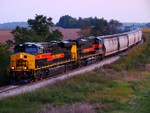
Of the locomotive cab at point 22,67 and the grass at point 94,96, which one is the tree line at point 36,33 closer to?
the locomotive cab at point 22,67

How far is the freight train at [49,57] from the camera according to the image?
26.8 meters

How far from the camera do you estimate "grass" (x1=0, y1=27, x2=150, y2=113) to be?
18466 mm

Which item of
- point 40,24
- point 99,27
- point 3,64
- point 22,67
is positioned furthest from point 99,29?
point 22,67

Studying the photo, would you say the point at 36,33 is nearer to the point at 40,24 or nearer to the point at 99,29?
the point at 40,24

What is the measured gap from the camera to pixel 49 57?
2984 cm

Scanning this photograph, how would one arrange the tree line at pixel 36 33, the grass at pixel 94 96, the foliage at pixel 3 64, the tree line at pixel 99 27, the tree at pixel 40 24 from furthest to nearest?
the tree line at pixel 99 27, the tree at pixel 40 24, the tree line at pixel 36 33, the foliage at pixel 3 64, the grass at pixel 94 96

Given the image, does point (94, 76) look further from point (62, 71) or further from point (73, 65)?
point (73, 65)

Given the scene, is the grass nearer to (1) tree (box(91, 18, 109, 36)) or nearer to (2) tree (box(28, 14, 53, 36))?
(2) tree (box(28, 14, 53, 36))

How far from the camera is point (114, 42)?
2013 inches

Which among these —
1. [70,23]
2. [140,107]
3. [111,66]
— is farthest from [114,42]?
[70,23]

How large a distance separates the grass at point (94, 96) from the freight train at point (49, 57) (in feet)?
9.50

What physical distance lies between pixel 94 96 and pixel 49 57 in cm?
941

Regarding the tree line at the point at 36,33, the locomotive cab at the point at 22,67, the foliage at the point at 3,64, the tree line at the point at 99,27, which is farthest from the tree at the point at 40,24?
the tree line at the point at 99,27

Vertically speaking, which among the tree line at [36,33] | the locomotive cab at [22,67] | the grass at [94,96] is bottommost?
the grass at [94,96]
